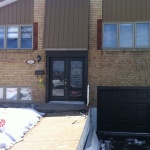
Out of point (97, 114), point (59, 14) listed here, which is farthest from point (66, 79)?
point (59, 14)

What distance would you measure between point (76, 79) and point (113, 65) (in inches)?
78.9

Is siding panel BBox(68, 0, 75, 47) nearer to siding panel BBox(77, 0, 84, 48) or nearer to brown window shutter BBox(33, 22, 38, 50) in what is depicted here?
siding panel BBox(77, 0, 84, 48)

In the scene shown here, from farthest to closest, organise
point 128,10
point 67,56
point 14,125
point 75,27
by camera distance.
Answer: point 67,56 → point 128,10 → point 75,27 → point 14,125

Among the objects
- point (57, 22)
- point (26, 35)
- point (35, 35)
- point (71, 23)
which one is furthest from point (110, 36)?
point (26, 35)

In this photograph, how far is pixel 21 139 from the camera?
6914mm

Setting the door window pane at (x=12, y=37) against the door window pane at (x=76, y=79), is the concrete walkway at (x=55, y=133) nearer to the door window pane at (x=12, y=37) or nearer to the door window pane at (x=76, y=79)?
the door window pane at (x=76, y=79)

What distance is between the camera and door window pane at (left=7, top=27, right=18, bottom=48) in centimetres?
1323

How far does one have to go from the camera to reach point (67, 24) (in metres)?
12.4

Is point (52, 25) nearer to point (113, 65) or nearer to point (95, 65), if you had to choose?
point (95, 65)

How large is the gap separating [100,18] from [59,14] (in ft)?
6.72

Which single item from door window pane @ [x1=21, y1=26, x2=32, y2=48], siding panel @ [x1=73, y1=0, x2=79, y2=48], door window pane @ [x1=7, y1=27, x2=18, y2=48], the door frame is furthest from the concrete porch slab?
door window pane @ [x1=7, y1=27, x2=18, y2=48]

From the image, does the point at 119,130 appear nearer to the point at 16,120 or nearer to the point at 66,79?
the point at 66,79

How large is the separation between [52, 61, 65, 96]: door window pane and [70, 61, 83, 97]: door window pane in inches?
19.4

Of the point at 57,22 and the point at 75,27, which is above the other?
the point at 57,22
